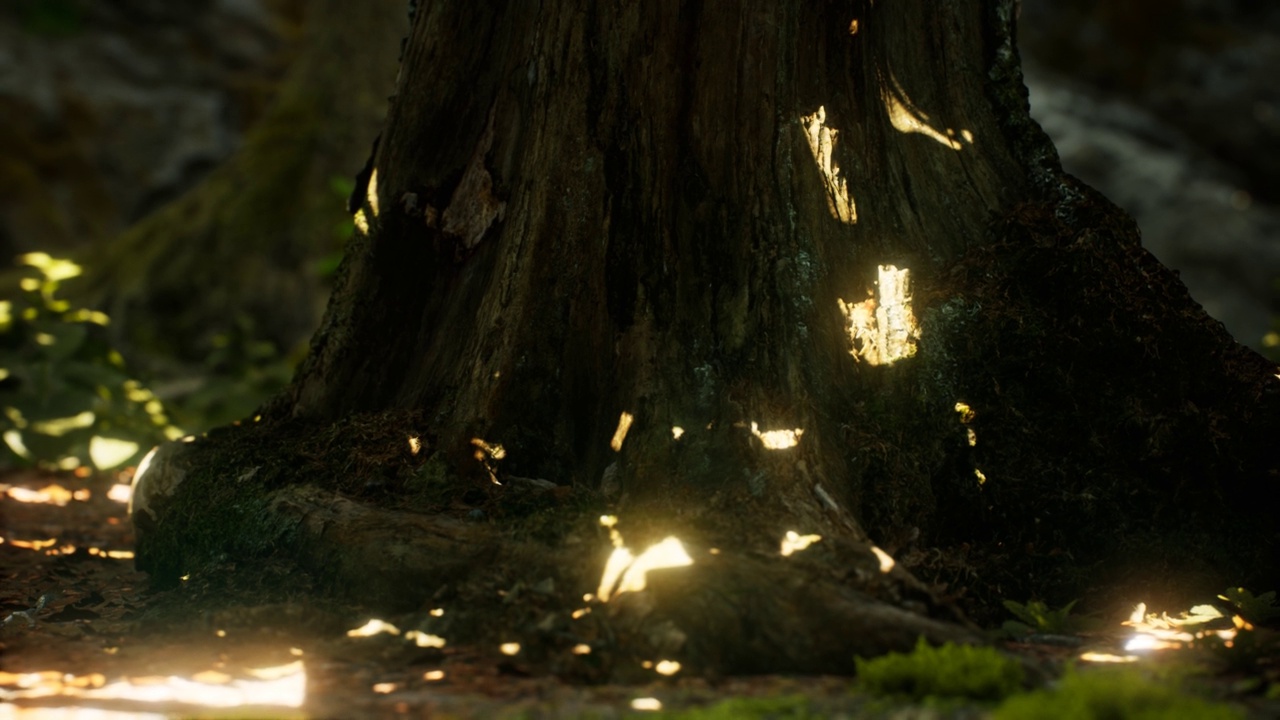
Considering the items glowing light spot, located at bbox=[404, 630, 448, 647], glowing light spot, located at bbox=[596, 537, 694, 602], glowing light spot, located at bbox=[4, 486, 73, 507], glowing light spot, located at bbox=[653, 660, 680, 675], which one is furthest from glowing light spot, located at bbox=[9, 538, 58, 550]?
glowing light spot, located at bbox=[653, 660, 680, 675]

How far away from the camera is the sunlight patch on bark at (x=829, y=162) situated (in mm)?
4527

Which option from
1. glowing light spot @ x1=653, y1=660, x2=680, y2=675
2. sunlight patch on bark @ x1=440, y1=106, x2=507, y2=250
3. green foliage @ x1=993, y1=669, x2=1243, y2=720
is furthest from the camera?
sunlight patch on bark @ x1=440, y1=106, x2=507, y2=250

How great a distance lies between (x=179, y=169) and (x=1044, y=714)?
1834 cm

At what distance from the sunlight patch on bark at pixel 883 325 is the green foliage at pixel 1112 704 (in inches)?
72.2

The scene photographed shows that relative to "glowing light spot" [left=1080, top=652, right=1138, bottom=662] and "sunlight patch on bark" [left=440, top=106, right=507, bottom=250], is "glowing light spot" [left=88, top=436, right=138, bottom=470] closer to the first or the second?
"sunlight patch on bark" [left=440, top=106, right=507, bottom=250]

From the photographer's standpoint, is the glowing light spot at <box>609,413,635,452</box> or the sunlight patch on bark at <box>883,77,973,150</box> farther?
the sunlight patch on bark at <box>883,77,973,150</box>

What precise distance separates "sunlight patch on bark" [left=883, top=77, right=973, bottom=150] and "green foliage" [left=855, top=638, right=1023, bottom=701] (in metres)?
2.69

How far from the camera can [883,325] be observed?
450 centimetres

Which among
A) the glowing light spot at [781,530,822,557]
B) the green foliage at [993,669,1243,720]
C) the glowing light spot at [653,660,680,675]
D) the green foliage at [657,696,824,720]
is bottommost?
the green foliage at [657,696,824,720]

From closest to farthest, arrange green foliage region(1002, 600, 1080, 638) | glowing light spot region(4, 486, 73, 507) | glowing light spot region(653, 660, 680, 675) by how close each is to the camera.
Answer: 1. glowing light spot region(653, 660, 680, 675)
2. green foliage region(1002, 600, 1080, 638)
3. glowing light spot region(4, 486, 73, 507)

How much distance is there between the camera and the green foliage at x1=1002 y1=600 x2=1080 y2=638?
388 cm

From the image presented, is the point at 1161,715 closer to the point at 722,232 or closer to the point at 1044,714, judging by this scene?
the point at 1044,714

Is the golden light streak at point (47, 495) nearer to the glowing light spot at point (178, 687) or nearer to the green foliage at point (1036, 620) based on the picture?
the glowing light spot at point (178, 687)

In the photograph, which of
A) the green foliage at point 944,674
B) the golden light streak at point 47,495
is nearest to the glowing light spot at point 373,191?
the green foliage at point 944,674
